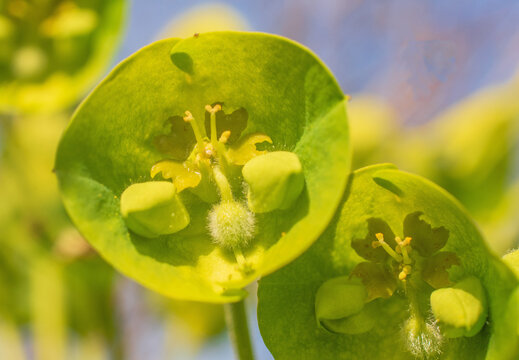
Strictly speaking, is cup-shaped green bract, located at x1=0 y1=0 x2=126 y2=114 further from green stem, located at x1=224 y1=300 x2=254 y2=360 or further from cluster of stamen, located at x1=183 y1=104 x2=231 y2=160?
green stem, located at x1=224 y1=300 x2=254 y2=360

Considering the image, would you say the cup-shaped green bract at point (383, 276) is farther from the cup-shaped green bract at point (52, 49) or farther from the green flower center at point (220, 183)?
the cup-shaped green bract at point (52, 49)

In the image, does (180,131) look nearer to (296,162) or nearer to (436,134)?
(296,162)

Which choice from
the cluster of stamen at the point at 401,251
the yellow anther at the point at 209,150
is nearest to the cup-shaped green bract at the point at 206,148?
the yellow anther at the point at 209,150

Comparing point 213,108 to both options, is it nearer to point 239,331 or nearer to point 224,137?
point 224,137

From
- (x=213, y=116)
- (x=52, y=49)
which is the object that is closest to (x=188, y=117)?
(x=213, y=116)

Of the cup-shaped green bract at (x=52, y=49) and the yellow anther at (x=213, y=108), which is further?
the cup-shaped green bract at (x=52, y=49)

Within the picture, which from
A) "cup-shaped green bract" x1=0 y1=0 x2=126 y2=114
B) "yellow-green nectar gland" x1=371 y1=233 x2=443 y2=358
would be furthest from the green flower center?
"cup-shaped green bract" x1=0 y1=0 x2=126 y2=114
